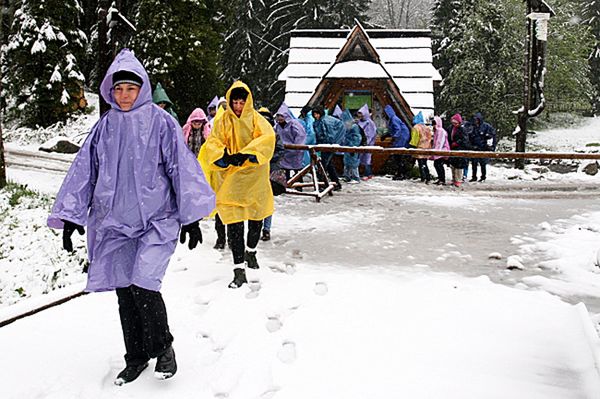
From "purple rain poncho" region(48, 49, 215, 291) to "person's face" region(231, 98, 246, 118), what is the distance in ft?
6.39

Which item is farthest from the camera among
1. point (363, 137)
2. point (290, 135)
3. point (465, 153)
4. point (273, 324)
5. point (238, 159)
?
point (363, 137)

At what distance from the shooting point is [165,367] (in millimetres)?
3791

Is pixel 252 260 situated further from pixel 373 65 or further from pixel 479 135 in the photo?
pixel 373 65

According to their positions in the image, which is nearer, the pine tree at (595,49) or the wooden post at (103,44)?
the wooden post at (103,44)

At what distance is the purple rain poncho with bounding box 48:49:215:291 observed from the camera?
366 centimetres

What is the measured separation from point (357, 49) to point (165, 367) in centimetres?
1555

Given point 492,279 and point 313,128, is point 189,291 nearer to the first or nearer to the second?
point 492,279

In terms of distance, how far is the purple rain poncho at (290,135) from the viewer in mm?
9984

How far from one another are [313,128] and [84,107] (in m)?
13.4

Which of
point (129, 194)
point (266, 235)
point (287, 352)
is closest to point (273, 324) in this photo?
point (287, 352)

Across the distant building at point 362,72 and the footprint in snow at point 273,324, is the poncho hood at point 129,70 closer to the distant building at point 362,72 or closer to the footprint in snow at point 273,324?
the footprint in snow at point 273,324

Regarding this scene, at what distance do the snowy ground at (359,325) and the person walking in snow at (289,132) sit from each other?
234cm

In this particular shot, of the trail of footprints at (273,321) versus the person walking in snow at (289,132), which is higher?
the person walking in snow at (289,132)

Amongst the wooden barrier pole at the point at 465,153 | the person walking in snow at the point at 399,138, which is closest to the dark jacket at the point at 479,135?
the person walking in snow at the point at 399,138
